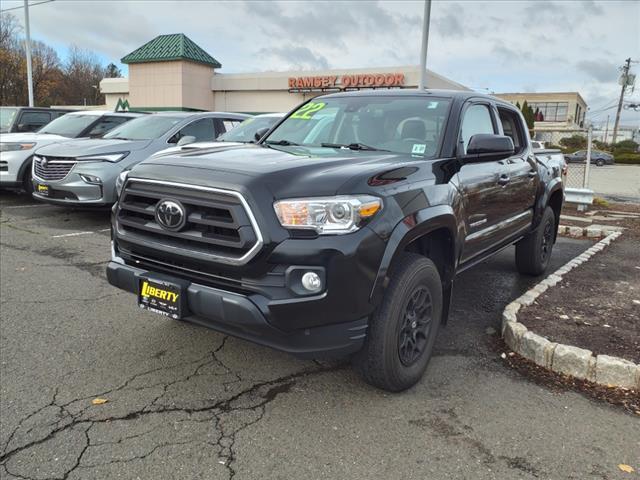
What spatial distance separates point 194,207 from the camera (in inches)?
118

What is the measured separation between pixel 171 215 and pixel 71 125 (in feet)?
30.5

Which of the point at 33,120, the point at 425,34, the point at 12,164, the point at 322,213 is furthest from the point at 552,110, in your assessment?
the point at 322,213

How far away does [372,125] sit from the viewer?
425 cm

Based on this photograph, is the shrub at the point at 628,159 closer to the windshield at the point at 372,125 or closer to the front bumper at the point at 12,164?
the front bumper at the point at 12,164

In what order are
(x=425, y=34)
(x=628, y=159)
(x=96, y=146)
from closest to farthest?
(x=96, y=146)
(x=425, y=34)
(x=628, y=159)

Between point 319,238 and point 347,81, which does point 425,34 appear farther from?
point 347,81

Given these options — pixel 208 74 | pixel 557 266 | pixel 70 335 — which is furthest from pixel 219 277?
pixel 208 74

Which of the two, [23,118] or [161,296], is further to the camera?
[23,118]

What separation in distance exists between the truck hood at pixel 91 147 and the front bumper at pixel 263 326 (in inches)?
232

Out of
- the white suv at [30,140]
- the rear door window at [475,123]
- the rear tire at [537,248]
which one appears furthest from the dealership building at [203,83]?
the rear door window at [475,123]

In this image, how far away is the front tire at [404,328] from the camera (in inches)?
119

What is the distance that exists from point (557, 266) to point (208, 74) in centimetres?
3193

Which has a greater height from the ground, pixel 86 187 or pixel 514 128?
pixel 514 128

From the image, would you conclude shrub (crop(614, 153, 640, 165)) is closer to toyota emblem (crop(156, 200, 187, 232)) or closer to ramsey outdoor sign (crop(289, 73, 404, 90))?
ramsey outdoor sign (crop(289, 73, 404, 90))
